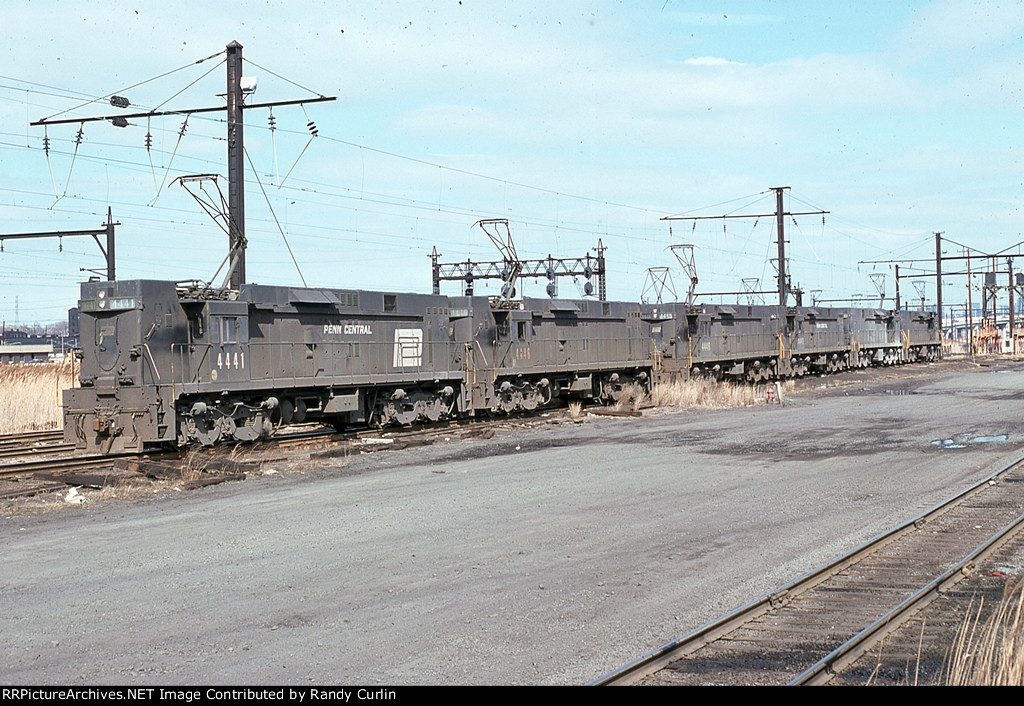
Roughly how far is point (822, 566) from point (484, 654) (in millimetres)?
3702

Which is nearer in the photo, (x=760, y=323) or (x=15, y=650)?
(x=15, y=650)

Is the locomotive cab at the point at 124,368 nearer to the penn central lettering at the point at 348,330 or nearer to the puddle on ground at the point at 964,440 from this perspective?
the penn central lettering at the point at 348,330

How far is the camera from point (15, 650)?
682 centimetres

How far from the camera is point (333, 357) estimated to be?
22562 millimetres

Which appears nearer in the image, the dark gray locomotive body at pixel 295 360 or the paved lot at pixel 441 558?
the paved lot at pixel 441 558

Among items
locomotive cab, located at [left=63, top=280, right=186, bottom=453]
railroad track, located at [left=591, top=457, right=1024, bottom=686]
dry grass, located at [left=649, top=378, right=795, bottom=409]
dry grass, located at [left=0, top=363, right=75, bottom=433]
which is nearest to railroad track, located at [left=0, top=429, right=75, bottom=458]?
locomotive cab, located at [left=63, top=280, right=186, bottom=453]

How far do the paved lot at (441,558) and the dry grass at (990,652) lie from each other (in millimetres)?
1771

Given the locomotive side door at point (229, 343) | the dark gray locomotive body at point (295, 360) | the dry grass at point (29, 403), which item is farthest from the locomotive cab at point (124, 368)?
the dry grass at point (29, 403)

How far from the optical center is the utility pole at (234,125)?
19859 millimetres

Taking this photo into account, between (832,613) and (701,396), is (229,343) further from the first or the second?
(701,396)

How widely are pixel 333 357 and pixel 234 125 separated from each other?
5.56 metres

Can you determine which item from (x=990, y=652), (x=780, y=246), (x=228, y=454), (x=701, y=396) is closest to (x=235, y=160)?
(x=228, y=454)

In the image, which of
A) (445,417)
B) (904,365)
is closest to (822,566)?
(445,417)

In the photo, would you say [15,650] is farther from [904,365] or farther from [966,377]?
[904,365]
